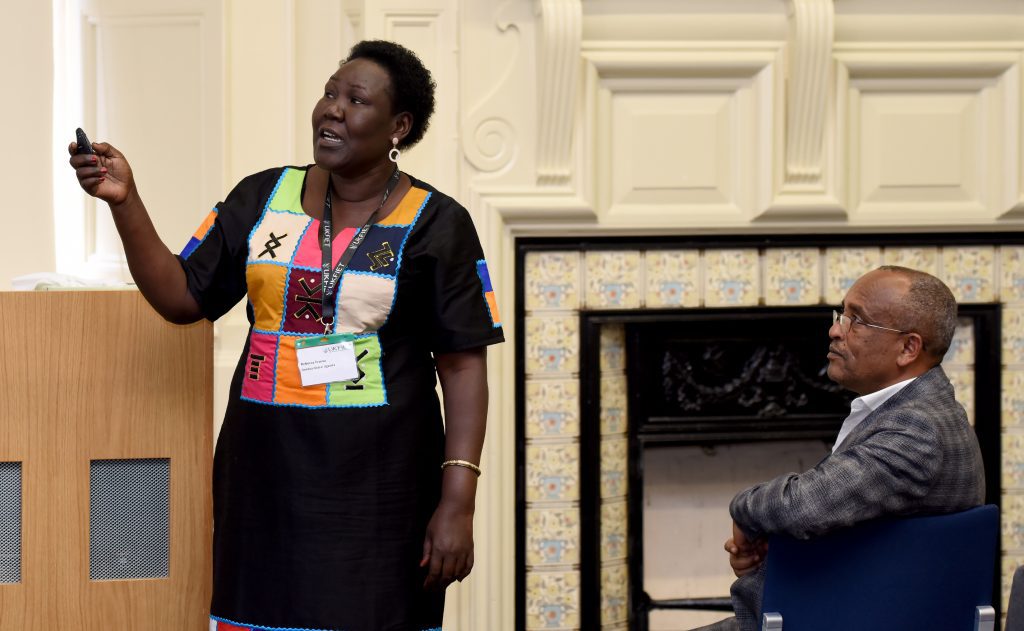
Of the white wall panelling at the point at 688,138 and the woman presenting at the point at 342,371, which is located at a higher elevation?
the white wall panelling at the point at 688,138

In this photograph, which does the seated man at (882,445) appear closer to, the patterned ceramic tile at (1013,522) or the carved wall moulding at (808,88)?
the carved wall moulding at (808,88)

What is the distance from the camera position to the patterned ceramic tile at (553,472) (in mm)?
3303

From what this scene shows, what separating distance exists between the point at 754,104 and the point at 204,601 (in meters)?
2.00

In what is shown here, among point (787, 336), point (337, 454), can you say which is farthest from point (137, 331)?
point (787, 336)

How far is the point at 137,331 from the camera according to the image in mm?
2115

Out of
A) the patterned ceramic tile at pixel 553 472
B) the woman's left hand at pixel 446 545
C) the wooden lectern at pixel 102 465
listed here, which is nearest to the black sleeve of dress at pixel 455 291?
the woman's left hand at pixel 446 545

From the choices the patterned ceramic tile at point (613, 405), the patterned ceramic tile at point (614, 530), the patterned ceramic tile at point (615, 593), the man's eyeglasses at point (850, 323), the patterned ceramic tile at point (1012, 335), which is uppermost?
the man's eyeglasses at point (850, 323)

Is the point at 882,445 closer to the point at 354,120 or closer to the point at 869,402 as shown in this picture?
the point at 869,402

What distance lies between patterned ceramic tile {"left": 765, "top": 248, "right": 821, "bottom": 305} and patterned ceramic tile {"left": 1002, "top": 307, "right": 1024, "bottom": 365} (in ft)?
1.87

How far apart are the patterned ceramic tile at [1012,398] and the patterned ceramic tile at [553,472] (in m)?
1.26

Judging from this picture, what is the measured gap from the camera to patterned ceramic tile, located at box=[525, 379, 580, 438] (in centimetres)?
330

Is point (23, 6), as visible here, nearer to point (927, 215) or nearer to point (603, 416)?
point (603, 416)

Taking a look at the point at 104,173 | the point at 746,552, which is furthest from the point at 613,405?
the point at 104,173

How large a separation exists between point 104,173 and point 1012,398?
2.68m
